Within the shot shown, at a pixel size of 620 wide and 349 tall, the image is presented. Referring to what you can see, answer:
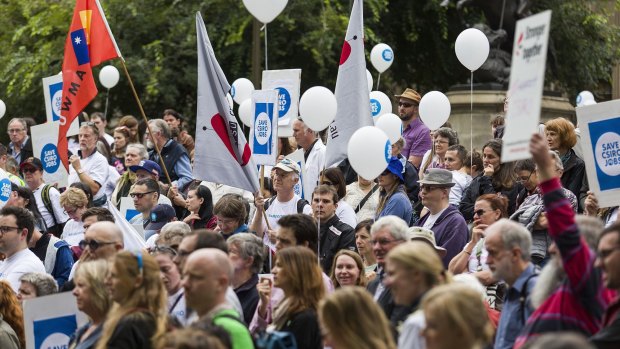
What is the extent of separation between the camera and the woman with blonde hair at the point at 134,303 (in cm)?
679

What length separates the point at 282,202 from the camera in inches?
457

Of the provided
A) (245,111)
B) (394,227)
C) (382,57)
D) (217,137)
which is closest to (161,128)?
(245,111)

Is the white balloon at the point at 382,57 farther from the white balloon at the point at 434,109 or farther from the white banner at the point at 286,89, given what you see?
the white banner at the point at 286,89

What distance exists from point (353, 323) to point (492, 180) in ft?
19.5

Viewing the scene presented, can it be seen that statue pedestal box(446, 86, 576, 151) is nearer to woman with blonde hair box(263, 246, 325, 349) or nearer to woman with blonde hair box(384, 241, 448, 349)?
woman with blonde hair box(263, 246, 325, 349)

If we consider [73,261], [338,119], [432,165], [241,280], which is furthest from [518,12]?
[241,280]

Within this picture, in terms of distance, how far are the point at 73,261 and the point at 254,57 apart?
37.9ft

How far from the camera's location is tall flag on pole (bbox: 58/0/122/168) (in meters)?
13.4

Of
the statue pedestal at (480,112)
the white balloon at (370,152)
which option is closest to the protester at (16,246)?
the white balloon at (370,152)

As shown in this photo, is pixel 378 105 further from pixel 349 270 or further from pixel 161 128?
pixel 349 270

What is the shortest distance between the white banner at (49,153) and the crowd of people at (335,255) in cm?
24

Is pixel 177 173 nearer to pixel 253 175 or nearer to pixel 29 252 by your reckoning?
pixel 253 175

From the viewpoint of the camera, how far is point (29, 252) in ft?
34.4

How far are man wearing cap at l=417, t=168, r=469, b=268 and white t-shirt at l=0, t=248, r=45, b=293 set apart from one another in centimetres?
295
